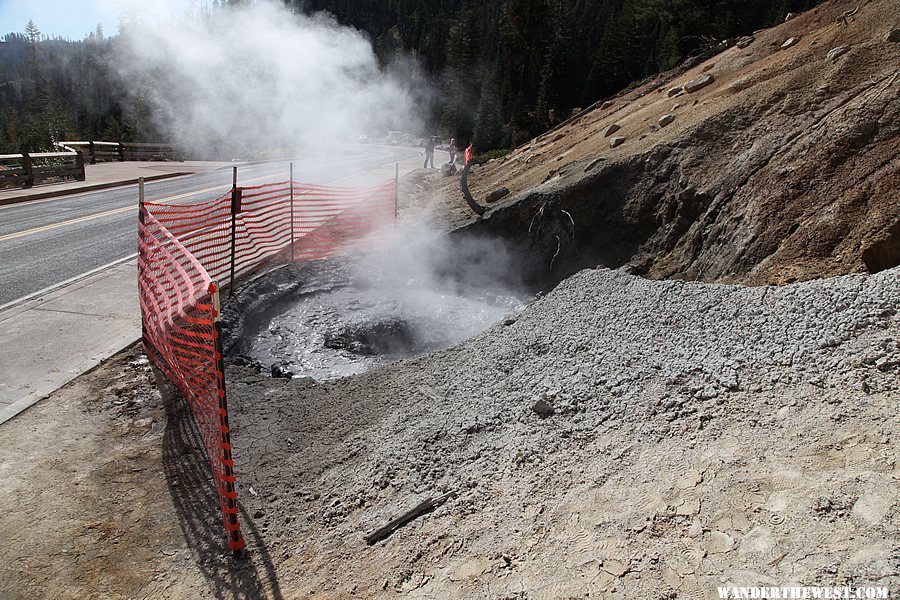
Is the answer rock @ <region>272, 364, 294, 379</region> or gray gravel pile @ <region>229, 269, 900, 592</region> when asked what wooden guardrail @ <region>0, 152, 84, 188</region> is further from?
gray gravel pile @ <region>229, 269, 900, 592</region>

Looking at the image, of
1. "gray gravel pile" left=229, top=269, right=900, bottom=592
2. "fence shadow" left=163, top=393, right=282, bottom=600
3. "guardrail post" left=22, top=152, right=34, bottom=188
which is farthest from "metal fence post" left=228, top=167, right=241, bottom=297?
"guardrail post" left=22, top=152, right=34, bottom=188

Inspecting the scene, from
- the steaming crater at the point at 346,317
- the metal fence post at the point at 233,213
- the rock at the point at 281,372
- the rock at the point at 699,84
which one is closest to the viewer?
the rock at the point at 281,372

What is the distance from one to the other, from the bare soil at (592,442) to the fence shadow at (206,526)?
0.02 metres

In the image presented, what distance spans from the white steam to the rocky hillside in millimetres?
18603

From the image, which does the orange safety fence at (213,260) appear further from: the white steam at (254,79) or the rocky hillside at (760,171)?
the white steam at (254,79)

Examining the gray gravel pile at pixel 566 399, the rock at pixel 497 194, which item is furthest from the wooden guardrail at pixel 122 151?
the gray gravel pile at pixel 566 399

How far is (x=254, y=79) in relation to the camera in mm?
25672

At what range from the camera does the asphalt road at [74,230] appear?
28.4 ft

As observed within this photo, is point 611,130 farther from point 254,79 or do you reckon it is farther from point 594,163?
point 254,79

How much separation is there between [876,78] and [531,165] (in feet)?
22.5

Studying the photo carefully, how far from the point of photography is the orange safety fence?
4.13 m

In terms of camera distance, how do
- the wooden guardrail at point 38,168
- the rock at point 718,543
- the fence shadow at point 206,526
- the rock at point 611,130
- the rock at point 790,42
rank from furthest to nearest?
1. the wooden guardrail at point 38,168
2. the rock at point 611,130
3. the rock at point 790,42
4. the fence shadow at point 206,526
5. the rock at point 718,543

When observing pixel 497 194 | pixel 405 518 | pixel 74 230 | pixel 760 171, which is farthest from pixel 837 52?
pixel 74 230

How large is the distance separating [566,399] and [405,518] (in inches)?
55.3
